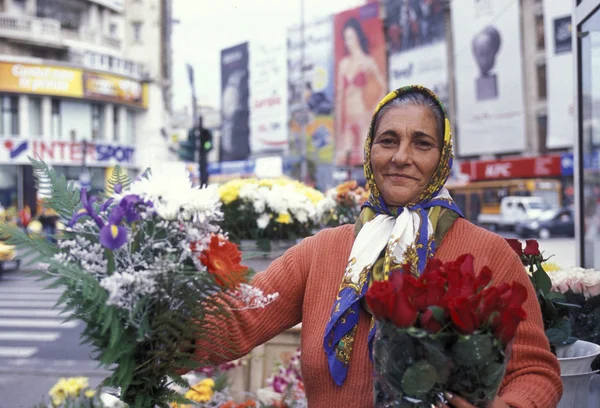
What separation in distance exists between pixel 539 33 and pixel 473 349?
3363 centimetres

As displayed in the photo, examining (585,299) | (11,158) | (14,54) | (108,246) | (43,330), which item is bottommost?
(43,330)

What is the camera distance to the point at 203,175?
34.7 ft

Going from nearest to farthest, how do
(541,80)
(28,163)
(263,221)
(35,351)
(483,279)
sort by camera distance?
(483,279) < (263,221) < (35,351) < (28,163) < (541,80)

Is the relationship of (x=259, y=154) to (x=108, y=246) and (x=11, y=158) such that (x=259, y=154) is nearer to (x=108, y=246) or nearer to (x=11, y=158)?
(x=11, y=158)

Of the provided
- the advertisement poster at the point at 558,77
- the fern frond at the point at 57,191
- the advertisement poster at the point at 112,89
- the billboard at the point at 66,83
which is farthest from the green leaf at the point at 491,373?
the advertisement poster at the point at 112,89

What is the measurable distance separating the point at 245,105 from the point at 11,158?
28183 mm

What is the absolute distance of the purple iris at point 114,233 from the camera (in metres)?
1.22

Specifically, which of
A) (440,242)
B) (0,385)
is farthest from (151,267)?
(0,385)

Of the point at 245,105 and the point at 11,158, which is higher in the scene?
the point at 245,105

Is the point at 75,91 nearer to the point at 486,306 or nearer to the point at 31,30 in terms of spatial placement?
the point at 31,30

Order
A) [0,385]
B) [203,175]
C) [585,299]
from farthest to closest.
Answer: [203,175] < [0,385] < [585,299]

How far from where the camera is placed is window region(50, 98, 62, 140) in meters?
31.8

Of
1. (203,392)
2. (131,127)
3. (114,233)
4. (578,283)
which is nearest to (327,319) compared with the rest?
(114,233)

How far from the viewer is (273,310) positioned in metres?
1.83
